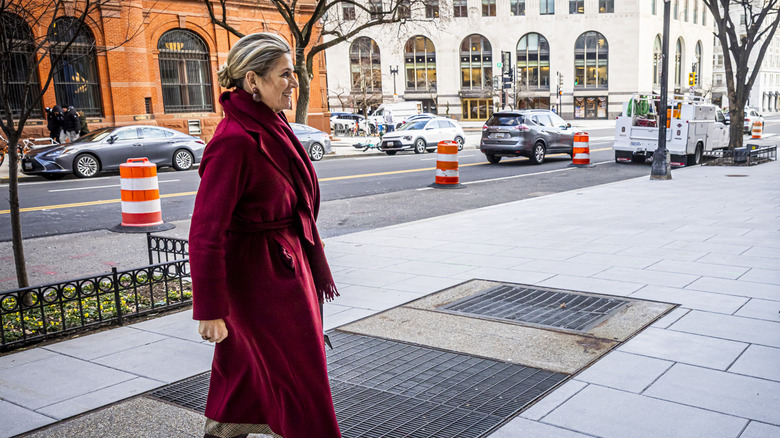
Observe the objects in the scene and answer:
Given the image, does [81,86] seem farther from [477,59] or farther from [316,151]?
[477,59]

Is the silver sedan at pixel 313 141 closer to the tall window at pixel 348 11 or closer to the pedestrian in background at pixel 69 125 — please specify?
the pedestrian in background at pixel 69 125

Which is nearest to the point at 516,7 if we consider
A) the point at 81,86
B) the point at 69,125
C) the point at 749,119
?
the point at 749,119

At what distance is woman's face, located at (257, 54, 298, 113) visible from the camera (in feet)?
9.00

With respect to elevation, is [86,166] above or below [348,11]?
below

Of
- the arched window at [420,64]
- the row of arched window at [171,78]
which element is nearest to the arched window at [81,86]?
the row of arched window at [171,78]

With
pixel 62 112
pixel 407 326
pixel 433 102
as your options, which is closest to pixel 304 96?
pixel 62 112

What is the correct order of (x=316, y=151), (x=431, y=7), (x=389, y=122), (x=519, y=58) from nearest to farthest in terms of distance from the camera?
1. (x=316, y=151)
2. (x=431, y=7)
3. (x=389, y=122)
4. (x=519, y=58)

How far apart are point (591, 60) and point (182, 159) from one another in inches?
2592

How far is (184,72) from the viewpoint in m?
30.4

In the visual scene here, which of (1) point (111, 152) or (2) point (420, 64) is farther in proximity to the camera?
(2) point (420, 64)

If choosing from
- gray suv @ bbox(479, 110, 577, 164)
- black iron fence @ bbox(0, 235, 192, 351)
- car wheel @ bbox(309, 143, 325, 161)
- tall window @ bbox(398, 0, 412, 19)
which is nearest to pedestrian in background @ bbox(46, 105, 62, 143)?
car wheel @ bbox(309, 143, 325, 161)

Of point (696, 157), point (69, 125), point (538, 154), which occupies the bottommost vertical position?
point (696, 157)

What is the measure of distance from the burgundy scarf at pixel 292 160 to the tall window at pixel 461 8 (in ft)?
266

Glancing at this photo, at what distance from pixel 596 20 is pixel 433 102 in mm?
20484
